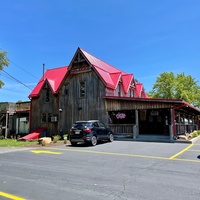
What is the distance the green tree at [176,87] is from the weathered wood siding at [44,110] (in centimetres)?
3244

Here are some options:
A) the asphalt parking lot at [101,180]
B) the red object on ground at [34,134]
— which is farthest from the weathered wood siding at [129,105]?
the asphalt parking lot at [101,180]

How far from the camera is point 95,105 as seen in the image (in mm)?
21953

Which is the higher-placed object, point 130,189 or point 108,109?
point 108,109

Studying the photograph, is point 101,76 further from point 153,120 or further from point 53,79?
point 53,79

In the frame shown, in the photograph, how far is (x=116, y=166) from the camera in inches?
334

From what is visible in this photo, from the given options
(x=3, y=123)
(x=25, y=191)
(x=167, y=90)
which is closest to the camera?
(x=25, y=191)

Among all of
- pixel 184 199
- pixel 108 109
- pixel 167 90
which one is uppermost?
pixel 167 90

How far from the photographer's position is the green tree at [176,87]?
49312 millimetres

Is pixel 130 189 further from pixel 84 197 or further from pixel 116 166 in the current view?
pixel 116 166

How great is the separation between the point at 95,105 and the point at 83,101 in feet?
5.23

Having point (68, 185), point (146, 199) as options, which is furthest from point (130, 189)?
point (68, 185)

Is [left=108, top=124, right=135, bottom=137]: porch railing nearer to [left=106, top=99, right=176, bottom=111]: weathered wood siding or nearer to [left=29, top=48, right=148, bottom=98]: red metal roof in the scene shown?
[left=106, top=99, right=176, bottom=111]: weathered wood siding

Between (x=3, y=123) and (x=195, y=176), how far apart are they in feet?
99.8

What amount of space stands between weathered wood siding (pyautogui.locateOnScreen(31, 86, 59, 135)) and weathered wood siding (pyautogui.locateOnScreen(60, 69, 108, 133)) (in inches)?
51.2
